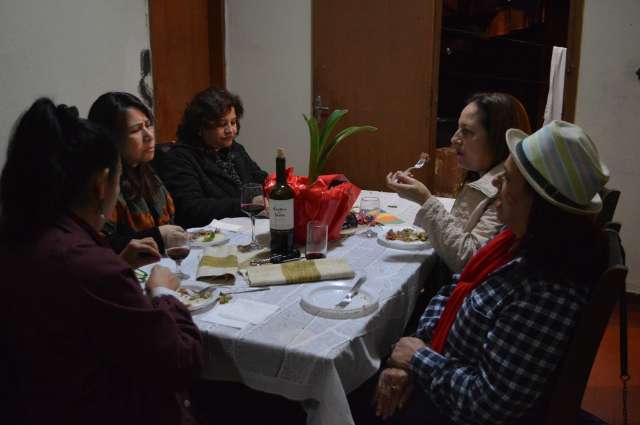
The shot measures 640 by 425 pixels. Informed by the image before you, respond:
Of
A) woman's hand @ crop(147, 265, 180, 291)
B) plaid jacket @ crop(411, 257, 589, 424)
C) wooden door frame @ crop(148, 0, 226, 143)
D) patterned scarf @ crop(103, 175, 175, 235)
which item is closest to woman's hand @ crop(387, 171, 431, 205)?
plaid jacket @ crop(411, 257, 589, 424)

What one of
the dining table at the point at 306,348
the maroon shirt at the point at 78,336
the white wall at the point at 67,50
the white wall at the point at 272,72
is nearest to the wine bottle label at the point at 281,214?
the dining table at the point at 306,348

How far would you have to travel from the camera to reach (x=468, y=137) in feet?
6.24

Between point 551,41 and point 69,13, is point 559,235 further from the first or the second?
point 551,41

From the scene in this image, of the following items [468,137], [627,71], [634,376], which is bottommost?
[634,376]

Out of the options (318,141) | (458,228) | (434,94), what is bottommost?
(458,228)

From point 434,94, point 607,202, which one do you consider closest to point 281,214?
point 607,202

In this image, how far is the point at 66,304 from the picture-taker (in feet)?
2.99

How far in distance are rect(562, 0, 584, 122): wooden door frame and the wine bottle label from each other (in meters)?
2.39

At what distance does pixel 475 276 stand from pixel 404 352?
273 mm

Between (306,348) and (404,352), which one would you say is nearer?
(306,348)

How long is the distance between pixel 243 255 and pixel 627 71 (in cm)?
265

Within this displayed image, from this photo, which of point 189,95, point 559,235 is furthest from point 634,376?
point 189,95

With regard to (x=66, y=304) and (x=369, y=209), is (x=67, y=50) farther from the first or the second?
(x=66, y=304)

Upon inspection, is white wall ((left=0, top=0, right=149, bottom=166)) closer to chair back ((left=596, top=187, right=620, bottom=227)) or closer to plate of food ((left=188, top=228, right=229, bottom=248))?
plate of food ((left=188, top=228, right=229, bottom=248))
